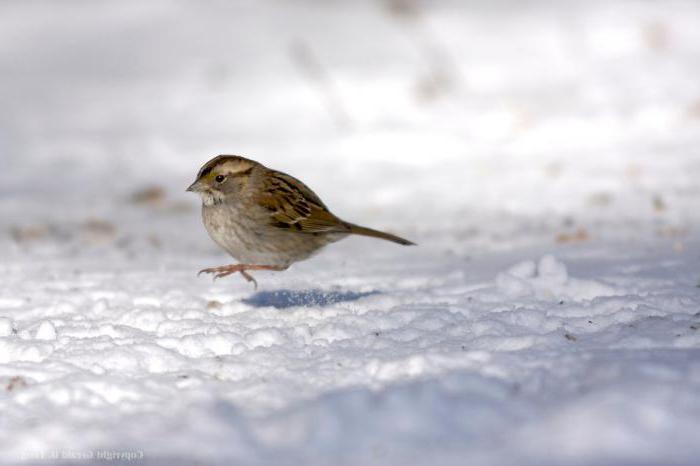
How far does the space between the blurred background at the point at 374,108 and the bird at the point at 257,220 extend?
1762 millimetres

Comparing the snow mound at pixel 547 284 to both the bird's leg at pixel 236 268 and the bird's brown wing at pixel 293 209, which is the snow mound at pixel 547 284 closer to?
the bird's brown wing at pixel 293 209

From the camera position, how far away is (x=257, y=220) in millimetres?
4723

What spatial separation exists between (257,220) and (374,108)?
5.65 m

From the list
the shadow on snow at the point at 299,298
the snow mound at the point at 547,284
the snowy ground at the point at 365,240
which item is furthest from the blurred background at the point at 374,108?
the shadow on snow at the point at 299,298

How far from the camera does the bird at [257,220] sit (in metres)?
4.70

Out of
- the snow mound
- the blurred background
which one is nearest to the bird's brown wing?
the snow mound

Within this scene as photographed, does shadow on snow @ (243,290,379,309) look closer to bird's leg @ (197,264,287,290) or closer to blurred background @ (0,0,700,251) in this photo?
bird's leg @ (197,264,287,290)

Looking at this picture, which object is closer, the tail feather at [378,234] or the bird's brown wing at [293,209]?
the tail feather at [378,234]

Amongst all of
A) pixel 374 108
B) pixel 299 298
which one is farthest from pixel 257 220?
pixel 374 108

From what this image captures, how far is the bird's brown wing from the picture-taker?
15.6 feet

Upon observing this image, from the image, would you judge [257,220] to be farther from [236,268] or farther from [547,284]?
[547,284]

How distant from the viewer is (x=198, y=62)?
11328mm

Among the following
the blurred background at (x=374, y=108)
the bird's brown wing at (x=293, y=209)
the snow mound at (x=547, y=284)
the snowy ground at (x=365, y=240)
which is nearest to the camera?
the snowy ground at (x=365, y=240)

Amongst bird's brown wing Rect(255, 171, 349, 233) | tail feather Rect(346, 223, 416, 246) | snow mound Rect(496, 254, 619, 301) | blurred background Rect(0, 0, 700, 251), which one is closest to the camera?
snow mound Rect(496, 254, 619, 301)
